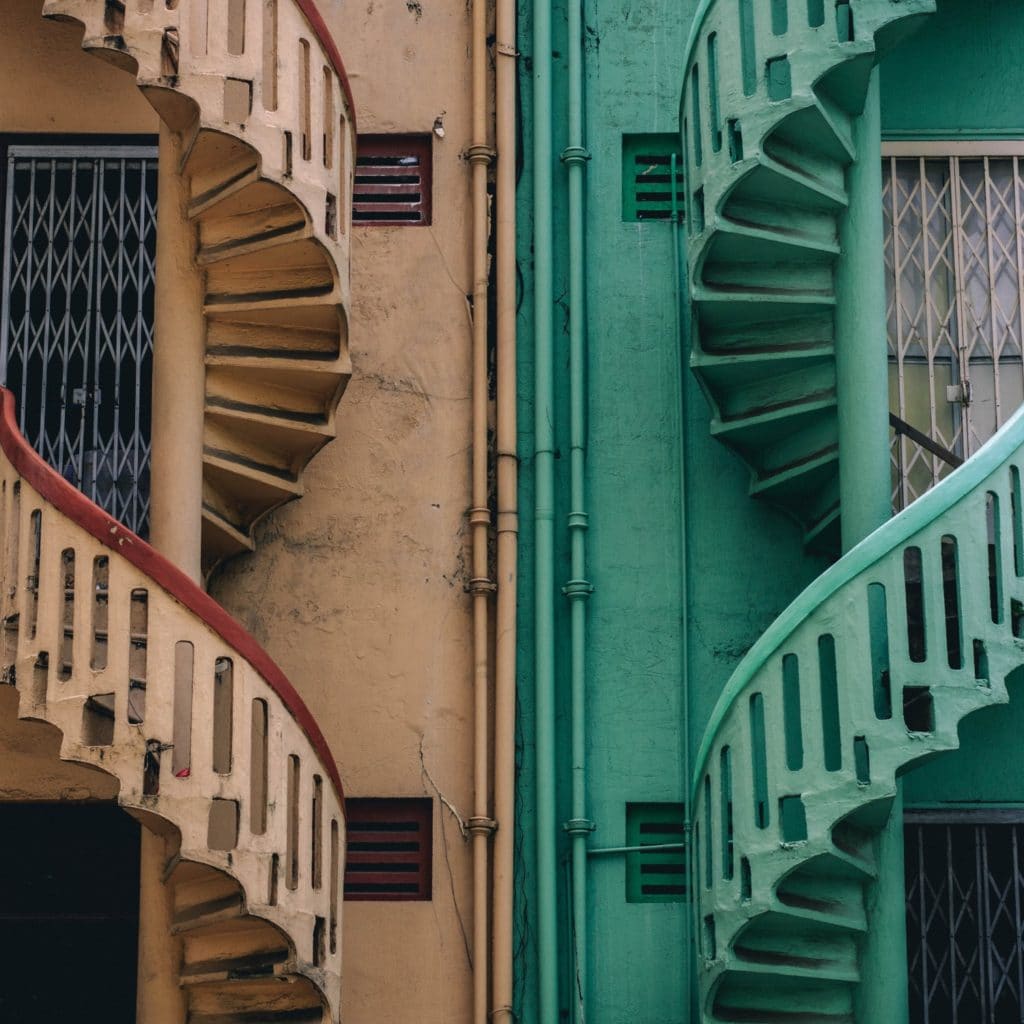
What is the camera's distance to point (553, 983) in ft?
35.5

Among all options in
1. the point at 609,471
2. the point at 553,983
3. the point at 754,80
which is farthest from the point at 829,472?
the point at 553,983

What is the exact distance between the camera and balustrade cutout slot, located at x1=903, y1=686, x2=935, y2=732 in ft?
33.0

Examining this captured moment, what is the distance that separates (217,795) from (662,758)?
2.33 metres

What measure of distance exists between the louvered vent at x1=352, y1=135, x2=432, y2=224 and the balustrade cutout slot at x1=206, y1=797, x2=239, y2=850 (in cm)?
333

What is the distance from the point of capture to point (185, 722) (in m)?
9.82

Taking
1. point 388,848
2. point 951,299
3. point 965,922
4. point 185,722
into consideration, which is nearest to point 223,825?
point 185,722

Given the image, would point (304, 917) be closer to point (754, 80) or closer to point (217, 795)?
point (217, 795)

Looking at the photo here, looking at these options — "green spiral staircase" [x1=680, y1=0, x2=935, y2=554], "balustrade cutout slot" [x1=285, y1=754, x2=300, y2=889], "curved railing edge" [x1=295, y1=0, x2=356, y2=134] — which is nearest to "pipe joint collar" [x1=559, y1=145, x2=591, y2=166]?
"green spiral staircase" [x1=680, y1=0, x2=935, y2=554]

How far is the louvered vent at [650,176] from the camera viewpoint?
12000 mm

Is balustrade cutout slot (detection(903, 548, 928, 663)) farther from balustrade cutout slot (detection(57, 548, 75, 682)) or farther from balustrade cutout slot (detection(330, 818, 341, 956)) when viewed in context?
balustrade cutout slot (detection(57, 548, 75, 682))

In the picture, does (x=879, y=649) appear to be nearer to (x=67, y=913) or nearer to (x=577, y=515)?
(x=577, y=515)

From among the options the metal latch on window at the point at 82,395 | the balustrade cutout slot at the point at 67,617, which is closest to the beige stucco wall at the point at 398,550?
the metal latch on window at the point at 82,395

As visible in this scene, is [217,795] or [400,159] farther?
[400,159]

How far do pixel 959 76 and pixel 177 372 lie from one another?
4.11 m
